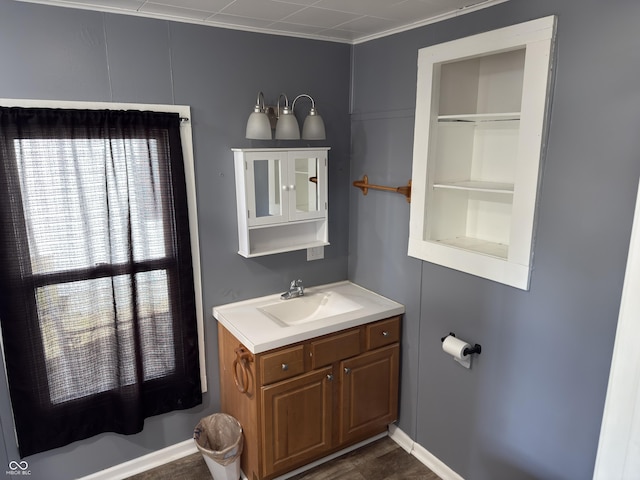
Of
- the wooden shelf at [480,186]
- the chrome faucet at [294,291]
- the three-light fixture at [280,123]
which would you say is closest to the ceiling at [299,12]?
the three-light fixture at [280,123]

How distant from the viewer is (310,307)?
2766 mm

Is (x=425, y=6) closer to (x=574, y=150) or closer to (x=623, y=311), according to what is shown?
(x=574, y=150)

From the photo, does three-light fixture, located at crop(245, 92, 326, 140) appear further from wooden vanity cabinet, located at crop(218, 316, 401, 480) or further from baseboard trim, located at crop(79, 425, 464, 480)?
baseboard trim, located at crop(79, 425, 464, 480)

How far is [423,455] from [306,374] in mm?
885

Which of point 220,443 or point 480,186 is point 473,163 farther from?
point 220,443

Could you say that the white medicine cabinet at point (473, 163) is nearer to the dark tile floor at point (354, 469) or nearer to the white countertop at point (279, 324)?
the white countertop at point (279, 324)

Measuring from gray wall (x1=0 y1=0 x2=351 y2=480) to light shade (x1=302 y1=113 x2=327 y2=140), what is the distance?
0.23 metres

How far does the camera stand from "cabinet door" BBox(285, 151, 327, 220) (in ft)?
8.29

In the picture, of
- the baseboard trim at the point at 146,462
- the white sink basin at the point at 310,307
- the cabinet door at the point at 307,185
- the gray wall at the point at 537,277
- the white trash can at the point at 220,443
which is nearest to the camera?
the gray wall at the point at 537,277

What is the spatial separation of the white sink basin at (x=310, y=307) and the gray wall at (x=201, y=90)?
0.14 meters

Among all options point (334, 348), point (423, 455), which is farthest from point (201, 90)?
point (423, 455)

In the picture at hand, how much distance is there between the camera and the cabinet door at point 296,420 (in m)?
2.25

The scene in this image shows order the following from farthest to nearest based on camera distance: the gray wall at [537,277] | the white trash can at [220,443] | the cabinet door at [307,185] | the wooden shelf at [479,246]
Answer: the cabinet door at [307,185] < the white trash can at [220,443] < the wooden shelf at [479,246] < the gray wall at [537,277]

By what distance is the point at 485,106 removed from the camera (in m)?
2.27
